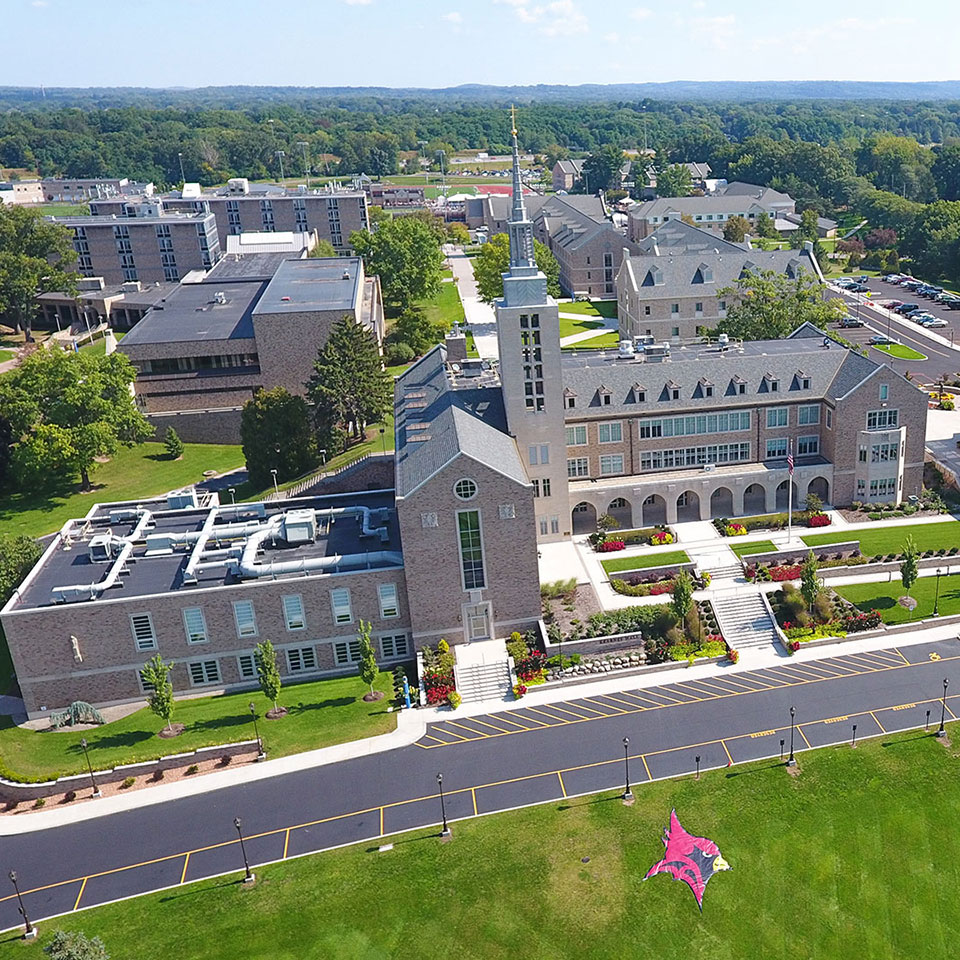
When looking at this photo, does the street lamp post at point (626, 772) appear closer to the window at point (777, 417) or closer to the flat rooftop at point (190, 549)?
the flat rooftop at point (190, 549)

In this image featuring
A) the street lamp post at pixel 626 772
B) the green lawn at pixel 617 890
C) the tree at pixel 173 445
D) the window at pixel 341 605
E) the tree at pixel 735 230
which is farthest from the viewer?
the tree at pixel 735 230

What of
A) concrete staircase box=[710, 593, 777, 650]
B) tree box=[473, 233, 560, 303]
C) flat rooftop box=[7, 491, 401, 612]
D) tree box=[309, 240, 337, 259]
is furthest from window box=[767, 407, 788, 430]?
tree box=[309, 240, 337, 259]

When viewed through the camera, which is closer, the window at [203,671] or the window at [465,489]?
the window at [465,489]

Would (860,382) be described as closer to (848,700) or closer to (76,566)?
(848,700)

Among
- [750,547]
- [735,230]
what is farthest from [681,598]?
[735,230]

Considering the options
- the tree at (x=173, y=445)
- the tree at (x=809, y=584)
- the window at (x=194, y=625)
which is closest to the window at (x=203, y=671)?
the window at (x=194, y=625)

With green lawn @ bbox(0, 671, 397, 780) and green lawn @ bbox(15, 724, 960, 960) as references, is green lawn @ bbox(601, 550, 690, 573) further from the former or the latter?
green lawn @ bbox(15, 724, 960, 960)

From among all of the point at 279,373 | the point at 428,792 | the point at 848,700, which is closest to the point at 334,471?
the point at 279,373
